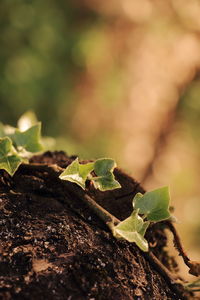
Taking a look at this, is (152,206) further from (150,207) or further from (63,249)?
(63,249)

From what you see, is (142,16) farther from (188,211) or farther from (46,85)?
(188,211)

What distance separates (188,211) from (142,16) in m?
1.38

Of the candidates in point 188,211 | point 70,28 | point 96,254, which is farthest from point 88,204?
→ point 70,28

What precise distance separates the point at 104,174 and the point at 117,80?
250 cm

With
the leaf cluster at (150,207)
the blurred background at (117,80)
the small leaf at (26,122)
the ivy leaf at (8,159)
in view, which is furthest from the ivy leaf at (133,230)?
the blurred background at (117,80)

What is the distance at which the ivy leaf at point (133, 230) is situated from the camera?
0.54m

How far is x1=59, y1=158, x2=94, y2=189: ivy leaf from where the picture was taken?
59cm

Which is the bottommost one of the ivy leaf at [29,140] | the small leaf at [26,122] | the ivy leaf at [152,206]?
the ivy leaf at [152,206]

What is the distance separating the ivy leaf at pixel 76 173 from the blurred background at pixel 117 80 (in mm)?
2120

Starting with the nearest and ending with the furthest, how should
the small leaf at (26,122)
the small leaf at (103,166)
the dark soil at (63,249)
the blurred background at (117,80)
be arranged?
1. the dark soil at (63,249)
2. the small leaf at (103,166)
3. the small leaf at (26,122)
4. the blurred background at (117,80)

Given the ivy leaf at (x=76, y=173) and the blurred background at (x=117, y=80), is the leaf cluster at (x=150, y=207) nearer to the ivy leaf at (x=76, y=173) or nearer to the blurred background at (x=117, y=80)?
the ivy leaf at (x=76, y=173)

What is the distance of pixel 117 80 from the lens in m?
3.06

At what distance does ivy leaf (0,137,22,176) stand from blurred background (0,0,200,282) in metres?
2.09

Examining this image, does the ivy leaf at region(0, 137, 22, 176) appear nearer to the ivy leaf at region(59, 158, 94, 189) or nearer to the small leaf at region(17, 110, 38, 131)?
the ivy leaf at region(59, 158, 94, 189)
